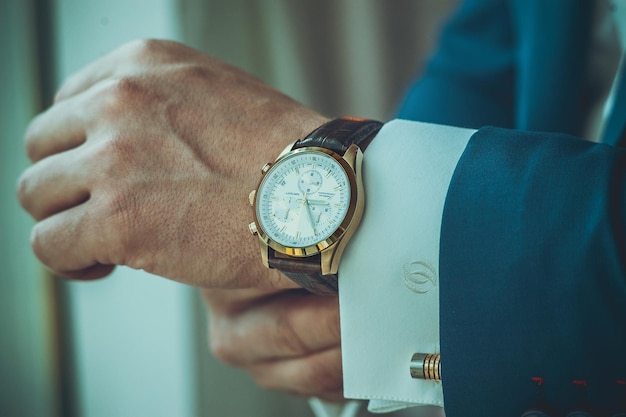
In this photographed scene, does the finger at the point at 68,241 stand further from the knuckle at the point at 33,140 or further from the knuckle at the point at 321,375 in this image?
the knuckle at the point at 321,375

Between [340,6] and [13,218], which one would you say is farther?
[340,6]

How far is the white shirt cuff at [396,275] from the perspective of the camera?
2.16 feet

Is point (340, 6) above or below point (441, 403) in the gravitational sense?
above

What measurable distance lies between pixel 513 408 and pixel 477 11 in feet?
2.64

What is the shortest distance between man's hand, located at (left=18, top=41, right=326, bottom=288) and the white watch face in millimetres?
39

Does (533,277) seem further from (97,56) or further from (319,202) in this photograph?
(97,56)

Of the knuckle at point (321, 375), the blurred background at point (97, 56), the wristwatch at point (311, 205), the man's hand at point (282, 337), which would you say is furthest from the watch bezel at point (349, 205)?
the blurred background at point (97, 56)

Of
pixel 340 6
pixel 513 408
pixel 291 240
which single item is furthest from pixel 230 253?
pixel 340 6

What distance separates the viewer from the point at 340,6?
1890 mm

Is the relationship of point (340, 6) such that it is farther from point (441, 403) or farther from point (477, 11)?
point (441, 403)

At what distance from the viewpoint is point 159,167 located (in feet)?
2.40

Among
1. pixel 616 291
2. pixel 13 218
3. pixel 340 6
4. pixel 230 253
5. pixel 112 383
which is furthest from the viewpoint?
pixel 340 6

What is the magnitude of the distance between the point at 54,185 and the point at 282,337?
0.33 m

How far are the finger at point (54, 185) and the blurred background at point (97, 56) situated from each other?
27.4 inches
